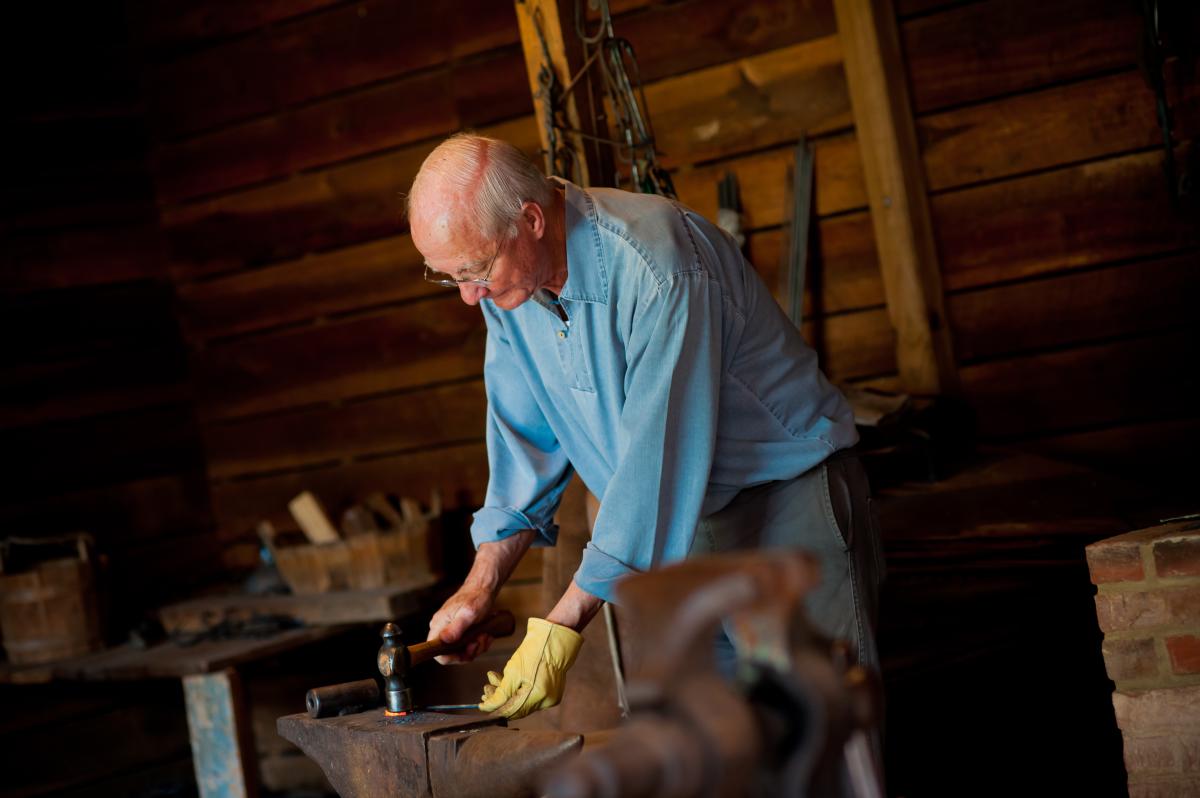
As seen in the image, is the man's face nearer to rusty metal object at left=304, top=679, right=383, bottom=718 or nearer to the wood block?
rusty metal object at left=304, top=679, right=383, bottom=718

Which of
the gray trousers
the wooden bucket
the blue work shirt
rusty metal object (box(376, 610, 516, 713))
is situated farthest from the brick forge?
the wooden bucket

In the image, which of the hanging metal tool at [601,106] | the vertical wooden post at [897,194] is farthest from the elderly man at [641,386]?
the vertical wooden post at [897,194]

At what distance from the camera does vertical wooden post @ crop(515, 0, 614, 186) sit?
3.23 m

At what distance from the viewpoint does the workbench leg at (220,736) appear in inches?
147

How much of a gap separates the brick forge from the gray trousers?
45cm

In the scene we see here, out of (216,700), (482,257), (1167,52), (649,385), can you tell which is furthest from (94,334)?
(1167,52)

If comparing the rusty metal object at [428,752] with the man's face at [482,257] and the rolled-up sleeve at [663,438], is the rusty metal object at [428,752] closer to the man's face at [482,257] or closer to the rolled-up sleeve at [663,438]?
the rolled-up sleeve at [663,438]

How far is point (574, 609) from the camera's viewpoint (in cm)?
226

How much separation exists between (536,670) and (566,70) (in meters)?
1.71

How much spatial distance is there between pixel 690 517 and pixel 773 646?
0.98 metres

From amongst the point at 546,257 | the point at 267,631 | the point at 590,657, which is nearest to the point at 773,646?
the point at 546,257

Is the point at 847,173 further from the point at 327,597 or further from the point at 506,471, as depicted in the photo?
the point at 327,597

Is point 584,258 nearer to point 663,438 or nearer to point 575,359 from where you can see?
point 575,359

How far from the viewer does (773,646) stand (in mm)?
1196
